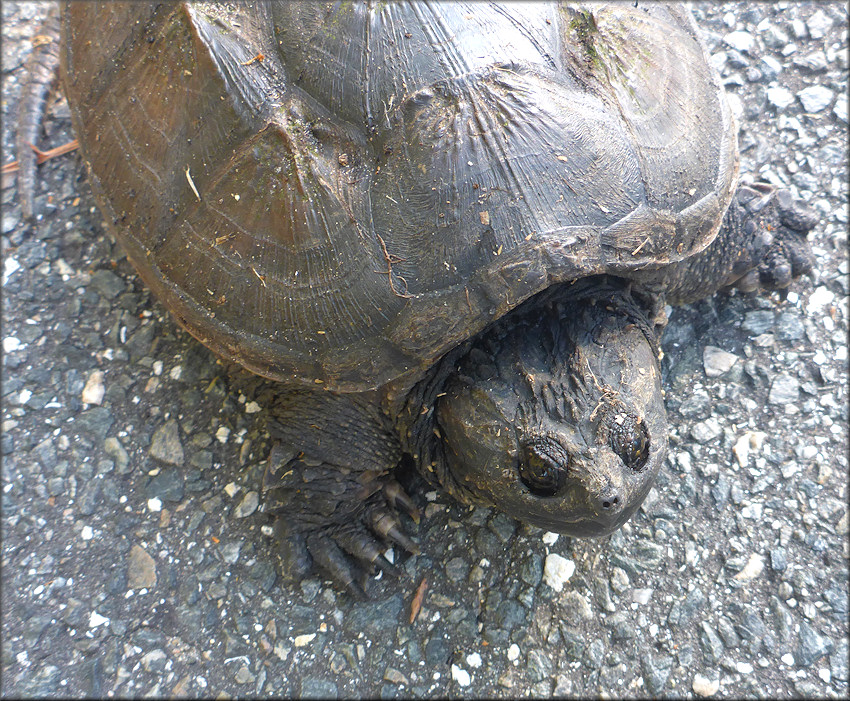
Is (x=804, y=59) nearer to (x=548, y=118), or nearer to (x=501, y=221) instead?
(x=548, y=118)

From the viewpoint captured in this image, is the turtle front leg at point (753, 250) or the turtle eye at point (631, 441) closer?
the turtle eye at point (631, 441)

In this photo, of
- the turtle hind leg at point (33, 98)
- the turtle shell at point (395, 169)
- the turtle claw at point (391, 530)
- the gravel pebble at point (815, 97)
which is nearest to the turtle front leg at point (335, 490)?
the turtle claw at point (391, 530)

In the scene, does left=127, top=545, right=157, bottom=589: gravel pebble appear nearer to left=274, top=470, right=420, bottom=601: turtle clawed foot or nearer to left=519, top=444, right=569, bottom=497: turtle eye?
left=274, top=470, right=420, bottom=601: turtle clawed foot

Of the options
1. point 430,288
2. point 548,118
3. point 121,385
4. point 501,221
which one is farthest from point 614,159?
point 121,385

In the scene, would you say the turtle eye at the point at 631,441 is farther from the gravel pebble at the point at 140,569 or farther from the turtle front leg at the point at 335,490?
the gravel pebble at the point at 140,569

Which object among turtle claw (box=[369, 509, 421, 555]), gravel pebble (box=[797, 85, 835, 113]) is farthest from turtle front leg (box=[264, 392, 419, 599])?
gravel pebble (box=[797, 85, 835, 113])

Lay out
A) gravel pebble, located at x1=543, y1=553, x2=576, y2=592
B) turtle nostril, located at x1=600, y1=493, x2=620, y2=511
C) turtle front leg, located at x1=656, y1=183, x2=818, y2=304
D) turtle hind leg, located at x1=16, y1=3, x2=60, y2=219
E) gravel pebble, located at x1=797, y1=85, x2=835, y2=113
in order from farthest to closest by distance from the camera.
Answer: gravel pebble, located at x1=797, y1=85, x2=835, y2=113 < turtle hind leg, located at x1=16, y1=3, x2=60, y2=219 < turtle front leg, located at x1=656, y1=183, x2=818, y2=304 < gravel pebble, located at x1=543, y1=553, x2=576, y2=592 < turtle nostril, located at x1=600, y1=493, x2=620, y2=511

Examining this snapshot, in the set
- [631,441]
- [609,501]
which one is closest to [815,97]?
[631,441]
